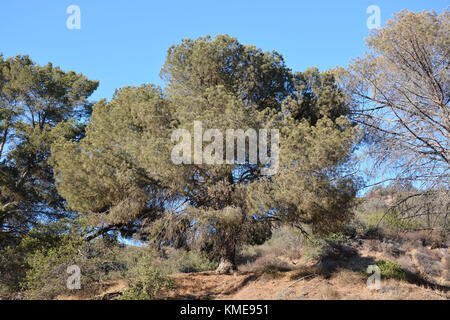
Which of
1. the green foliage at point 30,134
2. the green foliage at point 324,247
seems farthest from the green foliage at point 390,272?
the green foliage at point 30,134

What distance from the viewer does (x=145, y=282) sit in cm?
958

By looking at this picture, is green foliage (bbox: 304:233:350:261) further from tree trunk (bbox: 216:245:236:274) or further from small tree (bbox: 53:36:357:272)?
small tree (bbox: 53:36:357:272)

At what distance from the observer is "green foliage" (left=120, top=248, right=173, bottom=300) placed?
939 centimetres

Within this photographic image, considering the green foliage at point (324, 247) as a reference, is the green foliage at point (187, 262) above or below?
below

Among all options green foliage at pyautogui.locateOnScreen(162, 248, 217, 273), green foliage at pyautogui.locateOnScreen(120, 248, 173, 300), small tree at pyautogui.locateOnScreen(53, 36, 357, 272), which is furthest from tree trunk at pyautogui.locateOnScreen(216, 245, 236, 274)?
green foliage at pyautogui.locateOnScreen(162, 248, 217, 273)

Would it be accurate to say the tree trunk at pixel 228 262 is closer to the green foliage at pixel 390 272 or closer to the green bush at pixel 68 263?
the green bush at pixel 68 263

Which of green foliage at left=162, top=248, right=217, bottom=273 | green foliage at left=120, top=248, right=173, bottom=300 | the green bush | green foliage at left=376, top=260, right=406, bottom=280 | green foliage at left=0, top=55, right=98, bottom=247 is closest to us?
green foliage at left=120, top=248, right=173, bottom=300

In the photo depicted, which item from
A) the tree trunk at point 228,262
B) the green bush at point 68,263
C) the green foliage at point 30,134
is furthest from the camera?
the green foliage at point 30,134

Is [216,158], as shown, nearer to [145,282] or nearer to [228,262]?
[145,282]

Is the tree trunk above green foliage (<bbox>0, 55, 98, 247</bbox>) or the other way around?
the other way around

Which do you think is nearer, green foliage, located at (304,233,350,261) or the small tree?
the small tree

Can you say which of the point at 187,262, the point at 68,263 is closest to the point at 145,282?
the point at 68,263

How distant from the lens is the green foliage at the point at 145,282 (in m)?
9.39

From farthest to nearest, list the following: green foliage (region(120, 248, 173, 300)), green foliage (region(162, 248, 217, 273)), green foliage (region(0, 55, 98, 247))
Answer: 1. green foliage (region(162, 248, 217, 273))
2. green foliage (region(0, 55, 98, 247))
3. green foliage (region(120, 248, 173, 300))
